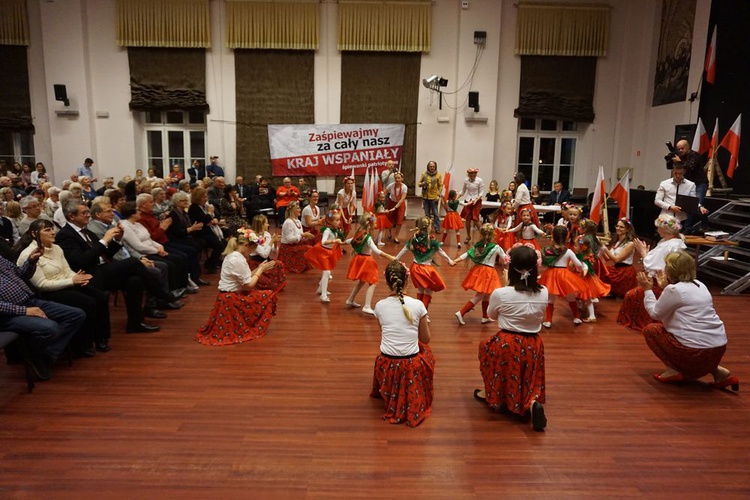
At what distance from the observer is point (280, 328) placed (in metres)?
5.53

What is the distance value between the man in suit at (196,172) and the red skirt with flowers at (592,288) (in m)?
10.1

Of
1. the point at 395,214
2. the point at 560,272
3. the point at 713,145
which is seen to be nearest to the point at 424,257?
the point at 560,272

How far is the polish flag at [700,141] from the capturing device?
8.83m

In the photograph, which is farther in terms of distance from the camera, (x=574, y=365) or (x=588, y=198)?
(x=588, y=198)

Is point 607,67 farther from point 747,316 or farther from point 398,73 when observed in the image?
point 747,316

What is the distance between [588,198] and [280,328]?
32.1 feet

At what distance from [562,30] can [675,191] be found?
744 cm

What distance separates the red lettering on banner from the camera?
13977 millimetres

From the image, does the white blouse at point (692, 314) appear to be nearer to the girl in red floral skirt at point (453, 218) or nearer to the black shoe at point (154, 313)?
the black shoe at point (154, 313)

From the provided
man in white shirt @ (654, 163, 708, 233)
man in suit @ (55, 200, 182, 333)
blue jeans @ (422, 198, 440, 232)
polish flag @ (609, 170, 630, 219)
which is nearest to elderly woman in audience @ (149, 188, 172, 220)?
man in suit @ (55, 200, 182, 333)

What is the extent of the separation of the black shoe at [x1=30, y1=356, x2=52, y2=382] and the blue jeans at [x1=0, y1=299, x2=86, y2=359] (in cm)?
16

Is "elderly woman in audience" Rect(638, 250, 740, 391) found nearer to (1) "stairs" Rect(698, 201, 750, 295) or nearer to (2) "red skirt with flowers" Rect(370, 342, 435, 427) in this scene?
(2) "red skirt with flowers" Rect(370, 342, 435, 427)

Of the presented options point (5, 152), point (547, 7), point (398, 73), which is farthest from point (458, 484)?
point (5, 152)

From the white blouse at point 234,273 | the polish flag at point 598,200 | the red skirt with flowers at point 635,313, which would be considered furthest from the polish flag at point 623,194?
the white blouse at point 234,273
